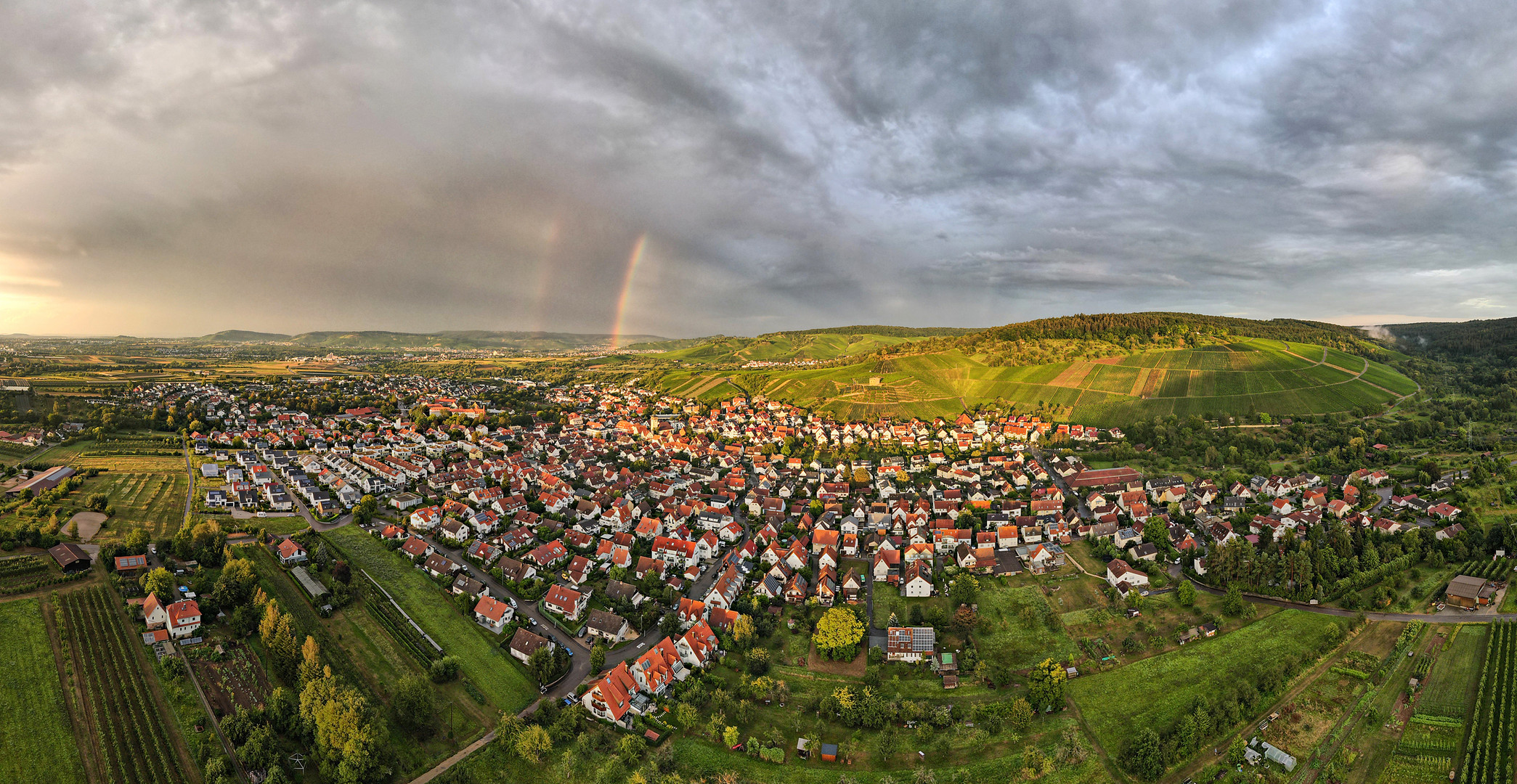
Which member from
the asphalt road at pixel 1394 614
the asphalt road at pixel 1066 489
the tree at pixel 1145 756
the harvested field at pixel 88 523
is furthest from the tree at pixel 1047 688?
the harvested field at pixel 88 523

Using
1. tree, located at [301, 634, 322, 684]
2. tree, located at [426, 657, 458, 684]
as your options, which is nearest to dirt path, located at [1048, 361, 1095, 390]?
tree, located at [426, 657, 458, 684]

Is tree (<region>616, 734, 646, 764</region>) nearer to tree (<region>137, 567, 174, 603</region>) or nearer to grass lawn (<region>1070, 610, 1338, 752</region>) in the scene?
grass lawn (<region>1070, 610, 1338, 752</region>)

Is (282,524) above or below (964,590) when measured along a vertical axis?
below

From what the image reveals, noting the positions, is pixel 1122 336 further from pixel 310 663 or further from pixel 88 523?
pixel 88 523

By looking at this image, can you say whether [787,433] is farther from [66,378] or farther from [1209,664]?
[66,378]

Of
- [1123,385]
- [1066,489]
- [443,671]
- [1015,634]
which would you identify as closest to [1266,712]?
[1015,634]

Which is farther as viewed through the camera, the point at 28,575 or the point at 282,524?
the point at 282,524

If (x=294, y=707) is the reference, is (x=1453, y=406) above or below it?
above

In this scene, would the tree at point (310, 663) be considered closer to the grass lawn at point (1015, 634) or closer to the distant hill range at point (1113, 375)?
the grass lawn at point (1015, 634)

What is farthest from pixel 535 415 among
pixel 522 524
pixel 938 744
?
pixel 938 744
